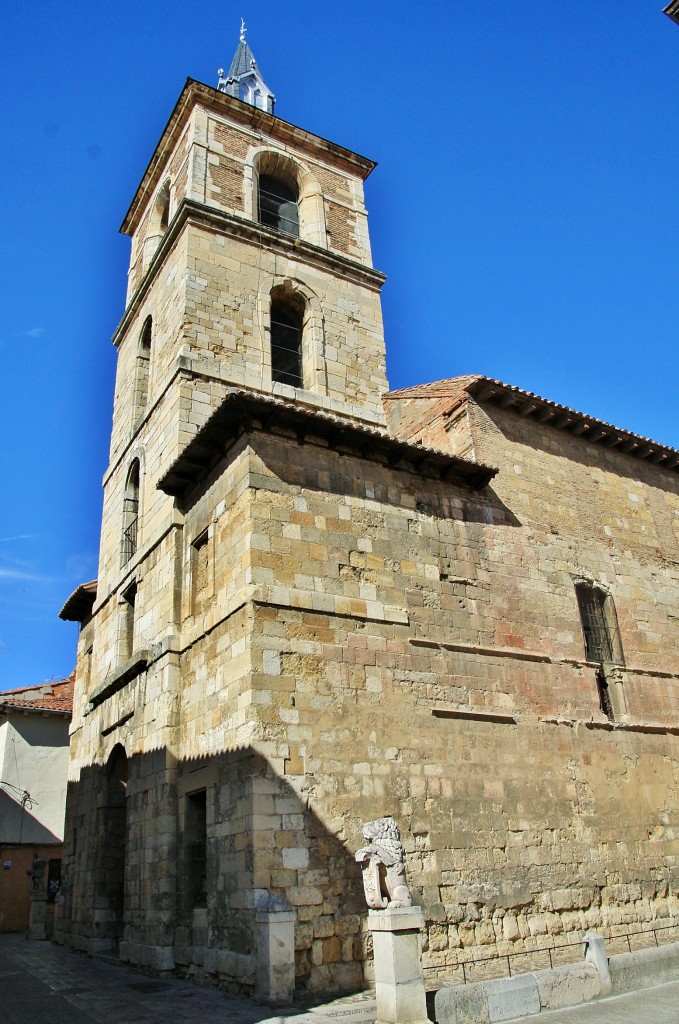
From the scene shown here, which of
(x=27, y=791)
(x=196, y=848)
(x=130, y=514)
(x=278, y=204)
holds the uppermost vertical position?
(x=278, y=204)

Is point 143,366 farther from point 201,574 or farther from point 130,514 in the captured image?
point 201,574

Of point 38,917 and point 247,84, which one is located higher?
point 247,84

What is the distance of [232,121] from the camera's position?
52.7ft

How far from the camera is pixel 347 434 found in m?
10.5

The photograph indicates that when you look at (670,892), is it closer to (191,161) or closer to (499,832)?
(499,832)

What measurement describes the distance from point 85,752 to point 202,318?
7.91m

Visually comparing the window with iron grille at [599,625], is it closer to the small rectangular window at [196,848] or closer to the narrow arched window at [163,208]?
the small rectangular window at [196,848]

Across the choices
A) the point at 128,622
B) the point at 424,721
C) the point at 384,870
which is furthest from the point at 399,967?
the point at 128,622

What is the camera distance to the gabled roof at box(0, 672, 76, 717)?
2084cm

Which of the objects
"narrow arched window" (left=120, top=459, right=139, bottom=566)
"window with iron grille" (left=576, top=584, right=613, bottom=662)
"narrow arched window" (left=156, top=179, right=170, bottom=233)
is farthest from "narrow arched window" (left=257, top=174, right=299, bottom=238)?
"window with iron grille" (left=576, top=584, right=613, bottom=662)

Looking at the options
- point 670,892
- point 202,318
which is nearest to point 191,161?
point 202,318

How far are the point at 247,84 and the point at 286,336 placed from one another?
11.2 meters

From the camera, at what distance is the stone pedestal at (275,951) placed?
7.29m

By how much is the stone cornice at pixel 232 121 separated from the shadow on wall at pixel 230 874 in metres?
12.7
